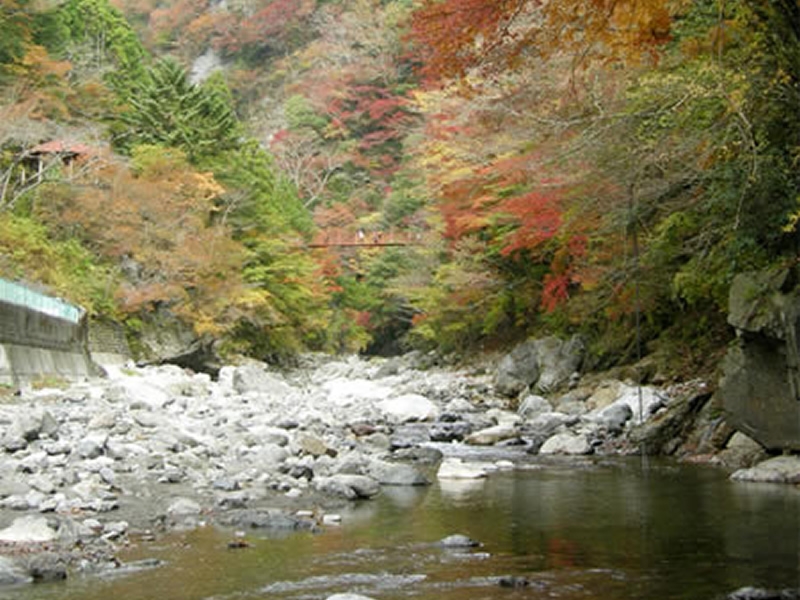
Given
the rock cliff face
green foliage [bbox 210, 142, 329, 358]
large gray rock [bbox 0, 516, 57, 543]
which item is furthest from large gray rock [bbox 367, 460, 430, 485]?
green foliage [bbox 210, 142, 329, 358]

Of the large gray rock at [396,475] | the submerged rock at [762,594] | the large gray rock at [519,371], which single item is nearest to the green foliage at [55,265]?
the large gray rock at [519,371]

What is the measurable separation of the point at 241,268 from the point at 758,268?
20.1 m

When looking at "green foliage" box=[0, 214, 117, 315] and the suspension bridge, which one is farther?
the suspension bridge

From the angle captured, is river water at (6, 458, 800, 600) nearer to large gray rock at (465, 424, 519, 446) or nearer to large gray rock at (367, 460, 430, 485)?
large gray rock at (367, 460, 430, 485)

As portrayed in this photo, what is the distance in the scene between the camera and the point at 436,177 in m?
21.3

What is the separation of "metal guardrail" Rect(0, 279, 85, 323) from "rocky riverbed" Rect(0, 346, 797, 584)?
164 centimetres

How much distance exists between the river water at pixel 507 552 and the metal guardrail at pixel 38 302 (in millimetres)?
9412

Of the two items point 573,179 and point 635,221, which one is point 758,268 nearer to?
point 635,221

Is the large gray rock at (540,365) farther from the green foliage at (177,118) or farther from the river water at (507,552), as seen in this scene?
the green foliage at (177,118)

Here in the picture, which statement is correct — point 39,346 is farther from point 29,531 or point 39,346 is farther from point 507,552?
point 507,552

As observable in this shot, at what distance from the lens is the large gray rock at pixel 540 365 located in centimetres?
1681

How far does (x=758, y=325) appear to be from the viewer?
798 cm

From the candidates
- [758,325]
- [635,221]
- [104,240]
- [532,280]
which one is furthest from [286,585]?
[104,240]

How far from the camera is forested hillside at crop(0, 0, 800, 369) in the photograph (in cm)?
718
